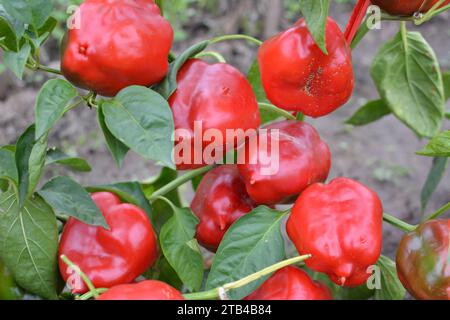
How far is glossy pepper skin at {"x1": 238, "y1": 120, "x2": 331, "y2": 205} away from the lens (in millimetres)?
897

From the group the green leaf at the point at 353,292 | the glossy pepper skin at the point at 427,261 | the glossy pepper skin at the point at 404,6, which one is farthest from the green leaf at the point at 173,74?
the green leaf at the point at 353,292

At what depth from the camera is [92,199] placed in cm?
88

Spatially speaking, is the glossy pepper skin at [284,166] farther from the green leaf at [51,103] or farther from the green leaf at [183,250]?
the green leaf at [51,103]

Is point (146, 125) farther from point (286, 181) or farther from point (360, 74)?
point (360, 74)

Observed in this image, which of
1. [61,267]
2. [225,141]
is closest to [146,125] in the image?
[225,141]

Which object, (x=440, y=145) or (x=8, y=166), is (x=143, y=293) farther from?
(x=440, y=145)

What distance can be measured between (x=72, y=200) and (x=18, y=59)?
0.62 feet

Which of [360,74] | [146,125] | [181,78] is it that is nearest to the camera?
[146,125]

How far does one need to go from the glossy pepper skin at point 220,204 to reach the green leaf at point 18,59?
324 millimetres

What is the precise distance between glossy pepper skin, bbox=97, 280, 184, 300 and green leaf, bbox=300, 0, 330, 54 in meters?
0.34

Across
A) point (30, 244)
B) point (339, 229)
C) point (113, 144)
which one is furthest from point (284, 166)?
point (30, 244)

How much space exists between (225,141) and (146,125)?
13cm

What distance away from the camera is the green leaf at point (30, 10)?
0.81m

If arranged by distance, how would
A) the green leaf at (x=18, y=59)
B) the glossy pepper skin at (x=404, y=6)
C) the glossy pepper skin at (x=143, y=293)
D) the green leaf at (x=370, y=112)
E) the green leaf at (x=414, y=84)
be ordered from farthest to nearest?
1. the green leaf at (x=370, y=112)
2. the green leaf at (x=414, y=84)
3. the glossy pepper skin at (x=404, y=6)
4. the green leaf at (x=18, y=59)
5. the glossy pepper skin at (x=143, y=293)
